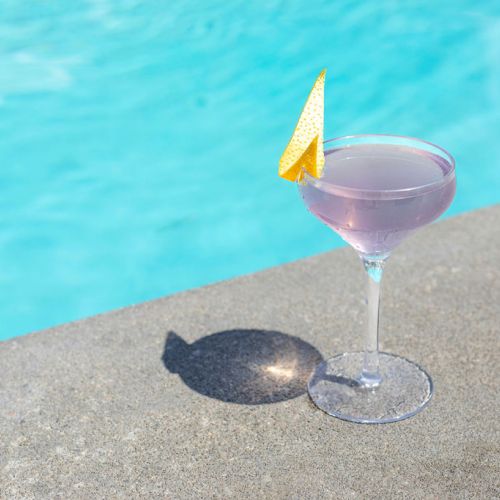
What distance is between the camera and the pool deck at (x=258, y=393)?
2.10 metres

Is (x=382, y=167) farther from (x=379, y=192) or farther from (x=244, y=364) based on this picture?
(x=244, y=364)

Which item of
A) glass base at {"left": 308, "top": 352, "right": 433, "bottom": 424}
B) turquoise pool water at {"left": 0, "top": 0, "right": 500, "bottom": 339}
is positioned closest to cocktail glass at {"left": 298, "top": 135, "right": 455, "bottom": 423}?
glass base at {"left": 308, "top": 352, "right": 433, "bottom": 424}

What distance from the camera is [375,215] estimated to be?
1977 millimetres

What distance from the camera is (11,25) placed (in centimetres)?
506

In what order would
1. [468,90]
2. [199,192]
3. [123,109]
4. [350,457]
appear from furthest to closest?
[468,90], [123,109], [199,192], [350,457]

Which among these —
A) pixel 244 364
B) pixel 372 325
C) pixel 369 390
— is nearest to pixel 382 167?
pixel 372 325

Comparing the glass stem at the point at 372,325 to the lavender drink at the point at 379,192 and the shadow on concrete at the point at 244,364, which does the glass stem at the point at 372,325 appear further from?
the shadow on concrete at the point at 244,364

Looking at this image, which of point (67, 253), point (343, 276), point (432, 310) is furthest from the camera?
point (67, 253)

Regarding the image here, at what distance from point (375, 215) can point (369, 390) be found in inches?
25.4

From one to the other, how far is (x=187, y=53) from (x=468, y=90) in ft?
5.87

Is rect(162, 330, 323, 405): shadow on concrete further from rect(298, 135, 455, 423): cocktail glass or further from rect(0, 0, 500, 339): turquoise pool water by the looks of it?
rect(0, 0, 500, 339): turquoise pool water

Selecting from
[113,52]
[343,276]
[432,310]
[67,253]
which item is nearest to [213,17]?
[113,52]

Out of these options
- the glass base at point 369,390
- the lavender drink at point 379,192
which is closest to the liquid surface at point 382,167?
the lavender drink at point 379,192

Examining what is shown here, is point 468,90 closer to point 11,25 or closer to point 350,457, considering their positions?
point 11,25
